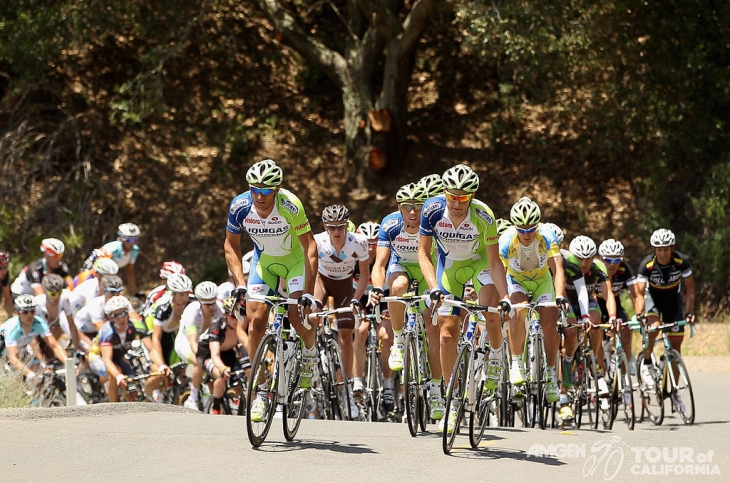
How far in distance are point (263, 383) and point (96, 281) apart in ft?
24.6

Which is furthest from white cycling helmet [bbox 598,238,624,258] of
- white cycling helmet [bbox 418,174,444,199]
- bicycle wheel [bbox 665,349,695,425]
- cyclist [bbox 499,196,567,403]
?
white cycling helmet [bbox 418,174,444,199]

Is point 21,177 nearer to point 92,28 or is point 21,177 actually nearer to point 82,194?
point 82,194

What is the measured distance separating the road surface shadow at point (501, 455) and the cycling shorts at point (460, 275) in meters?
1.52

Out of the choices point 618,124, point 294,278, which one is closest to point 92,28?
point 618,124

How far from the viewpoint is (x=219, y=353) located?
13.5 meters

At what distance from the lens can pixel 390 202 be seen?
950 inches

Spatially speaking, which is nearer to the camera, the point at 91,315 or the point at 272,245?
the point at 272,245

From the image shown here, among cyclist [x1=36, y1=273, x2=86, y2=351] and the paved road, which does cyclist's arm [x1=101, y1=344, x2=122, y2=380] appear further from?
the paved road

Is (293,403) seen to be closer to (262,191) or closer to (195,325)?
(262,191)

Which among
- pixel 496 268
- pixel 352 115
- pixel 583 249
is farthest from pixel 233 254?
pixel 352 115

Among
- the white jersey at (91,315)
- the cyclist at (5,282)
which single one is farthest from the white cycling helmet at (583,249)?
the cyclist at (5,282)

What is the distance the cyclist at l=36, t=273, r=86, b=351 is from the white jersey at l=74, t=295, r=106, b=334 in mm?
98

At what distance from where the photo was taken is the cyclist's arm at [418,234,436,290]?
949cm

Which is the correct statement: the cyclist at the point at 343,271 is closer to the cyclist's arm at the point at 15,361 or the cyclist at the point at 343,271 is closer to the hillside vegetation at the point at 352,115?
the cyclist's arm at the point at 15,361
